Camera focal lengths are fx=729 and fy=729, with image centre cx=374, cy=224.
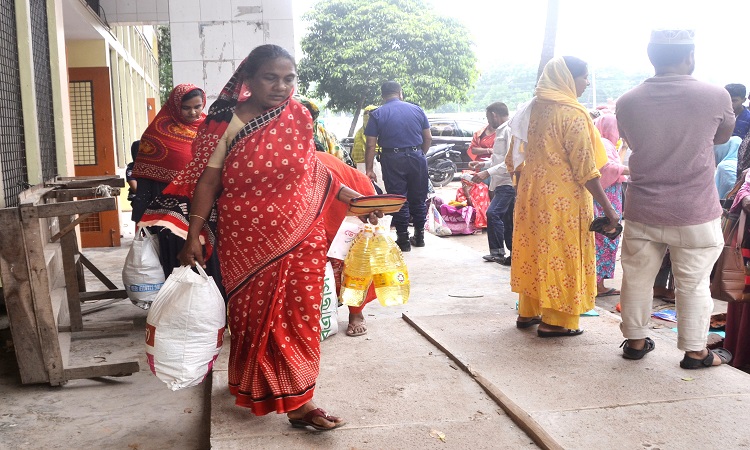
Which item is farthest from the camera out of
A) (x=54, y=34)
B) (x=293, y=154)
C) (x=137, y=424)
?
(x=54, y=34)

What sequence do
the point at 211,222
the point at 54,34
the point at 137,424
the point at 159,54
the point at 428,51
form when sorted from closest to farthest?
the point at 211,222, the point at 137,424, the point at 54,34, the point at 159,54, the point at 428,51

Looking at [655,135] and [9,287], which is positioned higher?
[655,135]

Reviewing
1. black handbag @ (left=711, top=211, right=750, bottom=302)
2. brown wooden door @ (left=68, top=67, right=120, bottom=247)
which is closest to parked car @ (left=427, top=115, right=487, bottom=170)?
brown wooden door @ (left=68, top=67, right=120, bottom=247)

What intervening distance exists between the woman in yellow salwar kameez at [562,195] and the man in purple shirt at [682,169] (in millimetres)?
336

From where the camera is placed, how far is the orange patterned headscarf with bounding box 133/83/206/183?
5375 mm

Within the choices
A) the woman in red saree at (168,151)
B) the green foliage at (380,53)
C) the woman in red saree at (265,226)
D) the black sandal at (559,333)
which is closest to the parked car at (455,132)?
the green foliage at (380,53)

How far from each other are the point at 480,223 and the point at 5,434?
24.4 ft

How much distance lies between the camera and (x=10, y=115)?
476 centimetres

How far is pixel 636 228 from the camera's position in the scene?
3938mm

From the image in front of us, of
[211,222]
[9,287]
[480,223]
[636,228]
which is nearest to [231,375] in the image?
[211,222]

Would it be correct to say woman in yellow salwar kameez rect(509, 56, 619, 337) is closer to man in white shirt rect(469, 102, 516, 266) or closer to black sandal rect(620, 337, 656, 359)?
black sandal rect(620, 337, 656, 359)

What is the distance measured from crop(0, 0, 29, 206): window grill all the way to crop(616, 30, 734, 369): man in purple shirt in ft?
11.9

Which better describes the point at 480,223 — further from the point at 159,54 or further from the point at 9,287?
the point at 159,54

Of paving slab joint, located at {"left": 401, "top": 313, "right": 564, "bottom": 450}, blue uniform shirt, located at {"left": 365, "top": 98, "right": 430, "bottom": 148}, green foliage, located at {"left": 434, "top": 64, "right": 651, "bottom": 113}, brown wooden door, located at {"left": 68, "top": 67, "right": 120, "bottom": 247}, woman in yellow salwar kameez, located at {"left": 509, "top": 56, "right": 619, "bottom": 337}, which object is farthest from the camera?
Answer: green foliage, located at {"left": 434, "top": 64, "right": 651, "bottom": 113}
